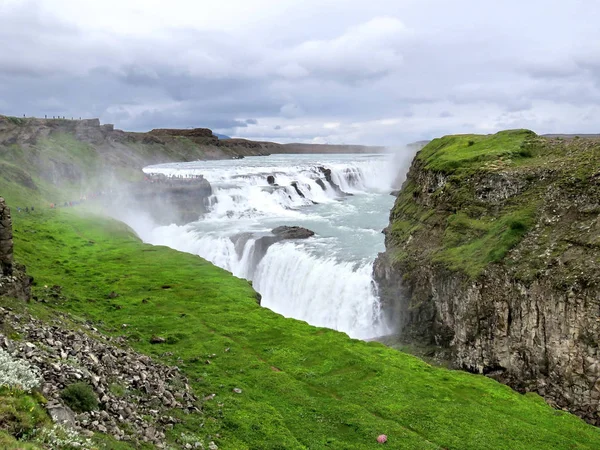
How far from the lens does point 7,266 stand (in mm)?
22141

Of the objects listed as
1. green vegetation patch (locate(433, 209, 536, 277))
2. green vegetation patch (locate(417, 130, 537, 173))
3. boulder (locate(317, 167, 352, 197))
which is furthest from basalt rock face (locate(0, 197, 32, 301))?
boulder (locate(317, 167, 352, 197))

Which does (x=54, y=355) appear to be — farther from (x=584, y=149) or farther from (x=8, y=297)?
(x=584, y=149)

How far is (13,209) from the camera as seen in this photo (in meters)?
62.6

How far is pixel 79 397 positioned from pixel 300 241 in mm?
42569

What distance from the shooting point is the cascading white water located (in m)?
42.6

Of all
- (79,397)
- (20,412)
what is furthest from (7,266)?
(20,412)

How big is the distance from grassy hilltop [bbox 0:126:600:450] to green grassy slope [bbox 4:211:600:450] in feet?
0.20

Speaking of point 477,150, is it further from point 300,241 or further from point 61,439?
point 61,439

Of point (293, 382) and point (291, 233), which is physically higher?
point (291, 233)

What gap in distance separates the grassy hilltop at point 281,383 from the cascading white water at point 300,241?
9670mm

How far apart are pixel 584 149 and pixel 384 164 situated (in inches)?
3884

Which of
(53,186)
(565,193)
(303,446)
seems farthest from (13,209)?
(565,193)

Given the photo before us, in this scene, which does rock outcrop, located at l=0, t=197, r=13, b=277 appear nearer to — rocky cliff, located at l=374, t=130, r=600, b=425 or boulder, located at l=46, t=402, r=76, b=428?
boulder, located at l=46, t=402, r=76, b=428

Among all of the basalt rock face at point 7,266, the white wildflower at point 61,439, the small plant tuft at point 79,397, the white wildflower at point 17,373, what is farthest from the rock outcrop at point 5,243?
the white wildflower at point 61,439
